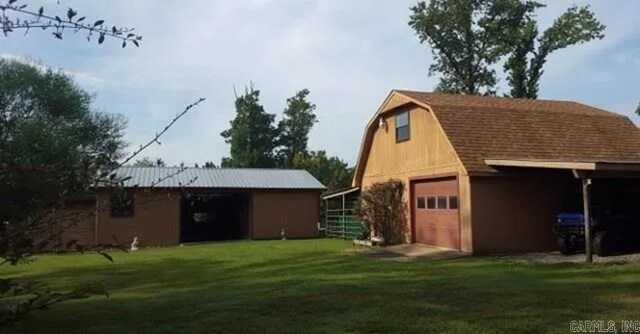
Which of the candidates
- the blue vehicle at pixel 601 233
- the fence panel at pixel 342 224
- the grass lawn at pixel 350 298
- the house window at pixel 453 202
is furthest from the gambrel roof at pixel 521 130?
the fence panel at pixel 342 224

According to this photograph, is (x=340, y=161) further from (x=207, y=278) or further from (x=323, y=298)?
(x=323, y=298)

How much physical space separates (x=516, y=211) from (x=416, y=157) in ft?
13.4

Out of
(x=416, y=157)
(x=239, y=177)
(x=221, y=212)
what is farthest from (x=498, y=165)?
(x=221, y=212)

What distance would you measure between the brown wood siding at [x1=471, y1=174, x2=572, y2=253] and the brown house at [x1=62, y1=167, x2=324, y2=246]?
11357 millimetres

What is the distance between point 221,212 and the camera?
33.1 meters

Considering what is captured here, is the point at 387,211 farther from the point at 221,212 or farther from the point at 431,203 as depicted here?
the point at 221,212

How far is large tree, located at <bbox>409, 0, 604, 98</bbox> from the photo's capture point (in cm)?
3700

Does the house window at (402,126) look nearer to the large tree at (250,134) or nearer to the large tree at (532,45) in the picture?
the large tree at (532,45)

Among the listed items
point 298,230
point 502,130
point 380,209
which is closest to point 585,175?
point 502,130

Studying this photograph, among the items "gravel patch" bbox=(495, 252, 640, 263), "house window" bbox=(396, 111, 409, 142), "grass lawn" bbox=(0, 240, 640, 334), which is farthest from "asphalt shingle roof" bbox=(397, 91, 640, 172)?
"grass lawn" bbox=(0, 240, 640, 334)

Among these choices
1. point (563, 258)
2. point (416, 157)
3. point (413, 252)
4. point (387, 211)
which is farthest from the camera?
point (387, 211)

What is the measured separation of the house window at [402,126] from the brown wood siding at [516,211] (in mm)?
4710

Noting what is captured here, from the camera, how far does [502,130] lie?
19031 millimetres

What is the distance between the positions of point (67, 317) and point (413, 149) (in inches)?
551
